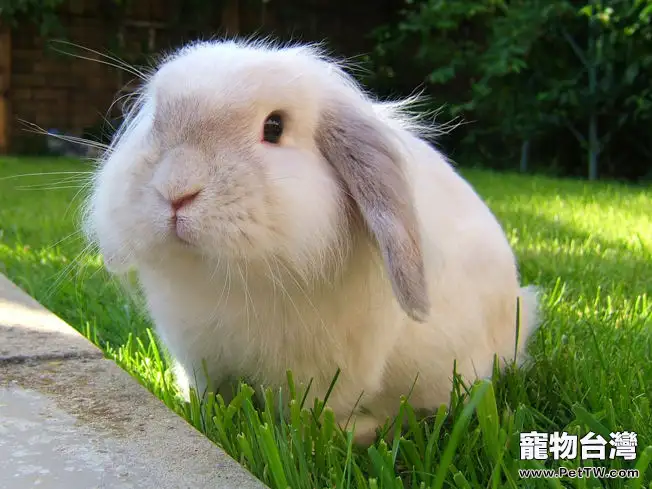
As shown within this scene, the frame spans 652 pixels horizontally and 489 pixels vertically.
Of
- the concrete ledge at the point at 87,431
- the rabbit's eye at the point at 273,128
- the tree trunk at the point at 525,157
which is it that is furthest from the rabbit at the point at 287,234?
the tree trunk at the point at 525,157

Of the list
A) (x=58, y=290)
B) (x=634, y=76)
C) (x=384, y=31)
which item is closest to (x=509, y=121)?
(x=634, y=76)

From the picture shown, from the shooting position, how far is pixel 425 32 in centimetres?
934

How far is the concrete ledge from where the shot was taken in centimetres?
117

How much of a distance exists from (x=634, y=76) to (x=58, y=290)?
6836 mm

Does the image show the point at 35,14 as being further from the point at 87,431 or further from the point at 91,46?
the point at 87,431

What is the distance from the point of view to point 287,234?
4.40 ft

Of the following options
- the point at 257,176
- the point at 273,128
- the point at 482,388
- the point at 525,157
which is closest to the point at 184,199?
the point at 257,176

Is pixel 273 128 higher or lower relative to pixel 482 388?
higher

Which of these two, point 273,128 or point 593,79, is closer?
point 273,128

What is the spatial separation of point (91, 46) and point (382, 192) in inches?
335

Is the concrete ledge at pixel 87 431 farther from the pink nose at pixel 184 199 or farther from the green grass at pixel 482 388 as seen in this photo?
the pink nose at pixel 184 199

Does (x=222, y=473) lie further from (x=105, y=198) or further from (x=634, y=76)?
(x=634, y=76)

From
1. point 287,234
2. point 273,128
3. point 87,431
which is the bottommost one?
point 87,431

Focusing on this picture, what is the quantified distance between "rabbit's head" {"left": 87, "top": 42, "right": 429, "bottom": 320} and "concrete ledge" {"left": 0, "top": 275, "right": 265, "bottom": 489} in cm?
27
